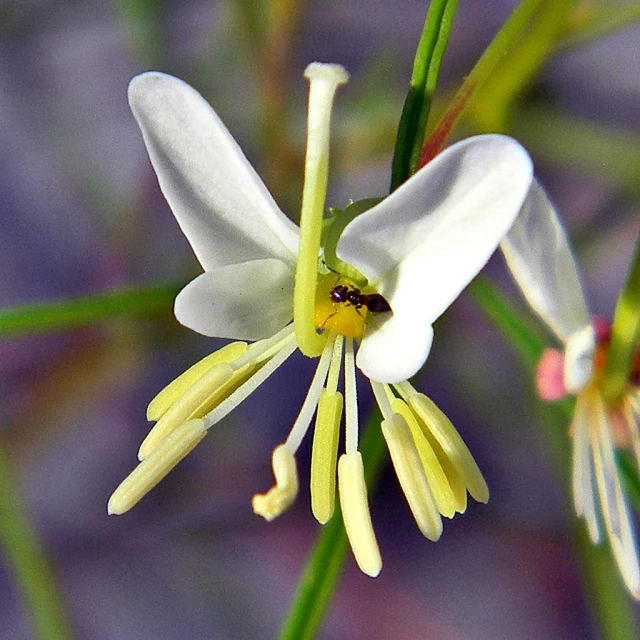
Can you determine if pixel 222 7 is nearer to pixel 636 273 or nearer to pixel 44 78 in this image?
pixel 44 78

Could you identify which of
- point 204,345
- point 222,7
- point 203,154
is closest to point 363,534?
point 203,154

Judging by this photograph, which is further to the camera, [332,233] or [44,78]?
[44,78]

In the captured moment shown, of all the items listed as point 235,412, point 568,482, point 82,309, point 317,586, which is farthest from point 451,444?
point 235,412

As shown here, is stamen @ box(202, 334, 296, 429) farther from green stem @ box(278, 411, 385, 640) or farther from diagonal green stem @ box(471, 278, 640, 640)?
diagonal green stem @ box(471, 278, 640, 640)

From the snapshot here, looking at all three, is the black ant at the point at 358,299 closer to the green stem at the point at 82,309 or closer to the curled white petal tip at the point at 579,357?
the curled white petal tip at the point at 579,357

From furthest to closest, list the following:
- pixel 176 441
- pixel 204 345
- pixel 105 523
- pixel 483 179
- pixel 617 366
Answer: pixel 105 523, pixel 204 345, pixel 617 366, pixel 176 441, pixel 483 179

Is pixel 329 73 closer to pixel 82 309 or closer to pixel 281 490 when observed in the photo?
pixel 281 490
